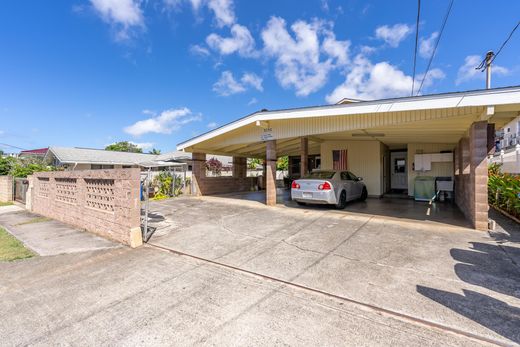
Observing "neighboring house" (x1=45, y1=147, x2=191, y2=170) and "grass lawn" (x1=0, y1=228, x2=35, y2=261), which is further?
"neighboring house" (x1=45, y1=147, x2=191, y2=170)

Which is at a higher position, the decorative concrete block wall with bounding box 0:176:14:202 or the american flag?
the american flag

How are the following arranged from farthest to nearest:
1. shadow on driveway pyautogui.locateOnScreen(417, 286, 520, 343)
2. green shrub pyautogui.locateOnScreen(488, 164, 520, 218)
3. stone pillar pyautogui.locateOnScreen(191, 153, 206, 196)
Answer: stone pillar pyautogui.locateOnScreen(191, 153, 206, 196)
green shrub pyautogui.locateOnScreen(488, 164, 520, 218)
shadow on driveway pyautogui.locateOnScreen(417, 286, 520, 343)

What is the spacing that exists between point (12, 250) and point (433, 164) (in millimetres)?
15161

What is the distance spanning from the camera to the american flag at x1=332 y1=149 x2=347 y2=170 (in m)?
12.9

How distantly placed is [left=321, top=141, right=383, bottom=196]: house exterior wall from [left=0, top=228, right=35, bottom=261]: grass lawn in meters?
12.4

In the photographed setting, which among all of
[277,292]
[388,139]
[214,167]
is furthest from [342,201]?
[214,167]

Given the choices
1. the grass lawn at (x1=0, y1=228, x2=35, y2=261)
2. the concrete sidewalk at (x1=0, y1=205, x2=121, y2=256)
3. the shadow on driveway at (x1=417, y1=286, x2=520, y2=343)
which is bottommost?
the grass lawn at (x1=0, y1=228, x2=35, y2=261)

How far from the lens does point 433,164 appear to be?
11.6 meters

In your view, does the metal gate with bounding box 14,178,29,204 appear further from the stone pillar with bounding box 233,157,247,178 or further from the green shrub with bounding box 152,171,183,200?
the stone pillar with bounding box 233,157,247,178

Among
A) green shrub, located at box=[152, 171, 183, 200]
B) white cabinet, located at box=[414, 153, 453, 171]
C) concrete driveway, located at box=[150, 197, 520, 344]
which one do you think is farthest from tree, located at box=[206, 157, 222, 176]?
white cabinet, located at box=[414, 153, 453, 171]

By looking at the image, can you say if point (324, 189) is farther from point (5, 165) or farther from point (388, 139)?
point (5, 165)

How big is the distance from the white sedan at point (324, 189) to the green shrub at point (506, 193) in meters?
4.47

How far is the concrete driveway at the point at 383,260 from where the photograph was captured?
277cm

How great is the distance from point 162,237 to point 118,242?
96cm
